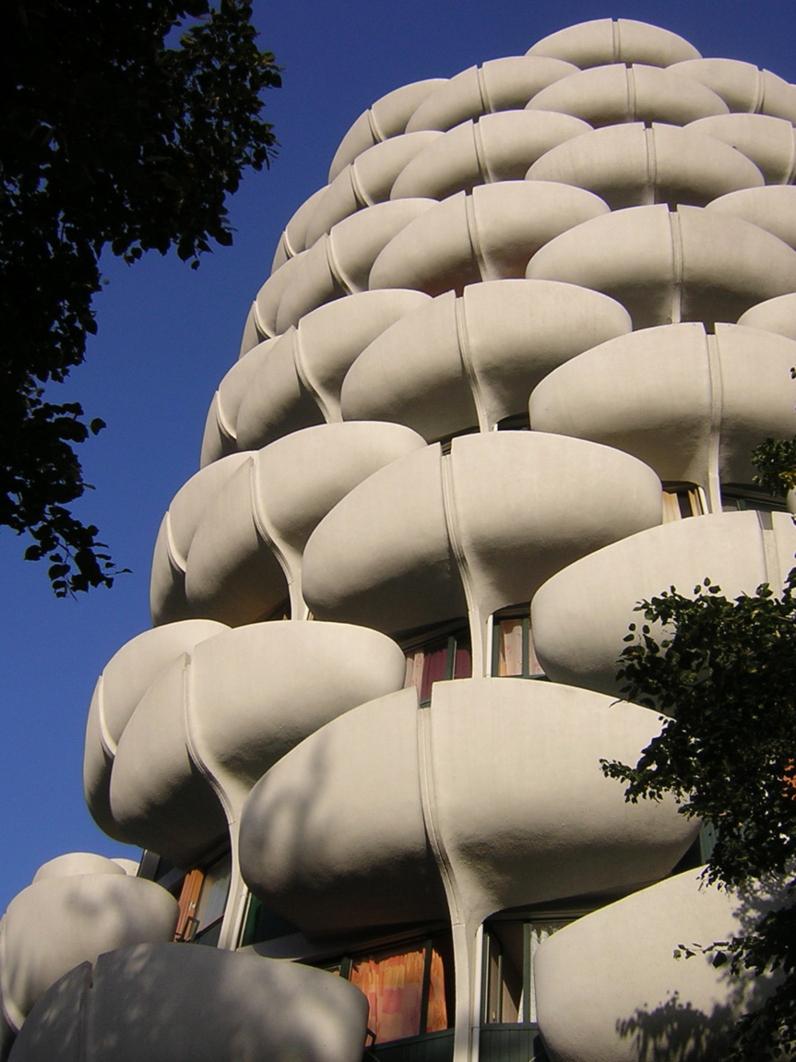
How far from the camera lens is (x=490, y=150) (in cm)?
2547

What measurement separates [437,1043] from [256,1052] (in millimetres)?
1962

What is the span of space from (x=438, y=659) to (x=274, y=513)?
381cm

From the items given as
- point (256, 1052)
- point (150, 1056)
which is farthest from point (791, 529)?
point (150, 1056)

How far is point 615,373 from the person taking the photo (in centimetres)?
1602

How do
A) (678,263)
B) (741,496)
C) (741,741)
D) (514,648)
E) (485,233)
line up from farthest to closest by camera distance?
(485,233), (678,263), (741,496), (514,648), (741,741)

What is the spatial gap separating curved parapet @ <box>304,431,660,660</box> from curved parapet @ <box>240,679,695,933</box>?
128 inches

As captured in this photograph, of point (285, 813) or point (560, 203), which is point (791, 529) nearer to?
point (285, 813)

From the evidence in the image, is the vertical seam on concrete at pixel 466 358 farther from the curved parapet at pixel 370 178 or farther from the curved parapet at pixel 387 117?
the curved parapet at pixel 387 117

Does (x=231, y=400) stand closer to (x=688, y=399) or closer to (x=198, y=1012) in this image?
(x=688, y=399)

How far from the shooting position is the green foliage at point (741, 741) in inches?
239

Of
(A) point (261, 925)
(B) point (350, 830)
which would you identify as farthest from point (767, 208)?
→ (A) point (261, 925)

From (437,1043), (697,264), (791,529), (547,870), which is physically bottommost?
(437,1043)

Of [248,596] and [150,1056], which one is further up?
[248,596]

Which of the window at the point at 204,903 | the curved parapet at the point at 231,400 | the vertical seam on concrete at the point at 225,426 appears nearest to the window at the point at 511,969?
the window at the point at 204,903
